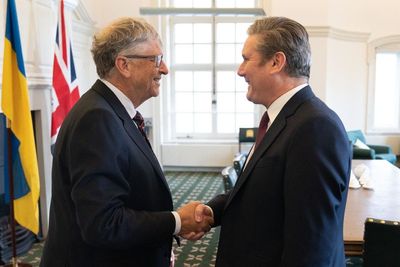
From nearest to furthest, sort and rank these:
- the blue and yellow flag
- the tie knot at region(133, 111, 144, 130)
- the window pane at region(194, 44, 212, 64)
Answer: the tie knot at region(133, 111, 144, 130), the blue and yellow flag, the window pane at region(194, 44, 212, 64)

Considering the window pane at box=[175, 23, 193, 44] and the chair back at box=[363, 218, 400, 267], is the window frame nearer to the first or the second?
the window pane at box=[175, 23, 193, 44]

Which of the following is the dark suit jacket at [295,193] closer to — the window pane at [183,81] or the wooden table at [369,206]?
the wooden table at [369,206]

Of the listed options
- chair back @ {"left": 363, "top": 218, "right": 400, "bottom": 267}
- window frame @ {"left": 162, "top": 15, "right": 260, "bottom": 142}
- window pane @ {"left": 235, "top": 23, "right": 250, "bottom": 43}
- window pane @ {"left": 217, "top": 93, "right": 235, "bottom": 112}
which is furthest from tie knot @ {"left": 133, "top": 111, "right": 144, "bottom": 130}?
window pane @ {"left": 235, "top": 23, "right": 250, "bottom": 43}

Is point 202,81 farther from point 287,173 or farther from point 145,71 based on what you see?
point 287,173

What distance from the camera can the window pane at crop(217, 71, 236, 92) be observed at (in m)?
7.20

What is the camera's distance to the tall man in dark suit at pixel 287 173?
1.08 meters

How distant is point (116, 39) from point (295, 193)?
742 mm

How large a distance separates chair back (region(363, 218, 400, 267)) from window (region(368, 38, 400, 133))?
20.7 feet

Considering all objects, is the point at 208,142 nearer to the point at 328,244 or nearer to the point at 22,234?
the point at 22,234

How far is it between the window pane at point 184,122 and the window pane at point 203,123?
0.09m

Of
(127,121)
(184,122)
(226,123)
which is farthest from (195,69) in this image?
(127,121)

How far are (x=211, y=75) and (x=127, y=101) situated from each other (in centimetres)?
595

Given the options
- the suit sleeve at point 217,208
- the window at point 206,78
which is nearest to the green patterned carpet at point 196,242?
the window at point 206,78

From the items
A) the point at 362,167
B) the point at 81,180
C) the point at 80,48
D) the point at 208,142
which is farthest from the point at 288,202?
the point at 208,142
